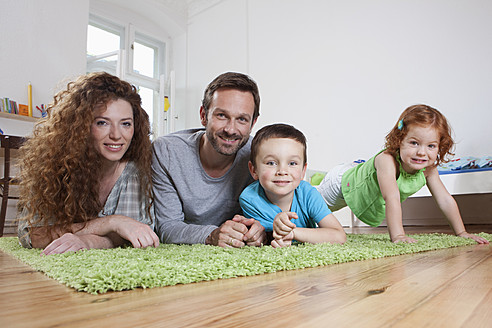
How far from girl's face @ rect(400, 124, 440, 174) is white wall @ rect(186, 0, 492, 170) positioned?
6.43ft

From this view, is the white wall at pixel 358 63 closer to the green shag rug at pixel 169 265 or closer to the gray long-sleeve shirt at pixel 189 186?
the gray long-sleeve shirt at pixel 189 186

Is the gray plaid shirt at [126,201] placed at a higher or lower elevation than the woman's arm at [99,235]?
higher

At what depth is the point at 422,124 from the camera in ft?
5.11

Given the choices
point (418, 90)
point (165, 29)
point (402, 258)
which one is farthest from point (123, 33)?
point (402, 258)

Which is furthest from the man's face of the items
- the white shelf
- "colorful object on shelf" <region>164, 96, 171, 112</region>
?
"colorful object on shelf" <region>164, 96, 171, 112</region>

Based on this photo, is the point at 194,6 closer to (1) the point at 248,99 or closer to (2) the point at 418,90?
(2) the point at 418,90

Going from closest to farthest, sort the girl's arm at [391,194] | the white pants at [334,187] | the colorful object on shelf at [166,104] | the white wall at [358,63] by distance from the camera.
Result: the girl's arm at [391,194] → the white pants at [334,187] → the white wall at [358,63] → the colorful object on shelf at [166,104]

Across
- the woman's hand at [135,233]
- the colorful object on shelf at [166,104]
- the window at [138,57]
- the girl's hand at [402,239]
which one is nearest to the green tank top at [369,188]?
the girl's hand at [402,239]

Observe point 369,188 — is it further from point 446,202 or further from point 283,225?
point 283,225

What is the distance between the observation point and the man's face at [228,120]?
1350mm

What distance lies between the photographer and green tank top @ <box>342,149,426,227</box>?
5.55 ft

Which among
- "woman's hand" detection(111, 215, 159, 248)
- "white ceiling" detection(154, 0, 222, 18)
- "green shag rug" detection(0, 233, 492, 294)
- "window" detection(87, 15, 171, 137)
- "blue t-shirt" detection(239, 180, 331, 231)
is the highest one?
"white ceiling" detection(154, 0, 222, 18)

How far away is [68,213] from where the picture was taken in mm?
1206

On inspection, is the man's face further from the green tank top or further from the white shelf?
the white shelf
